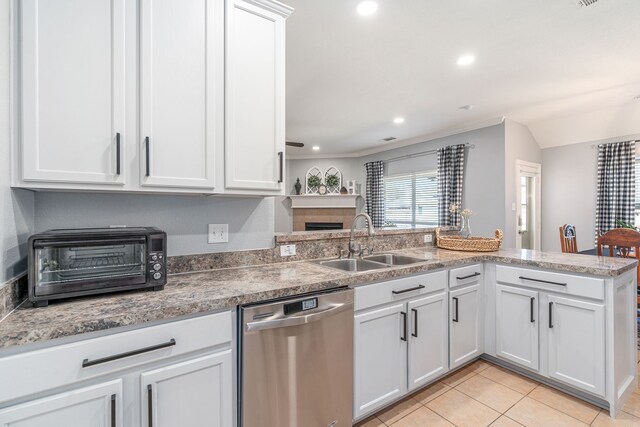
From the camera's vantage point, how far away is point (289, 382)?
4.60 feet

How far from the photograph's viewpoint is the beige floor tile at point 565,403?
1.86 metres

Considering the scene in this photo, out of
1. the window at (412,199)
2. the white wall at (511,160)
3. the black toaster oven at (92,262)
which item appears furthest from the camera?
the window at (412,199)

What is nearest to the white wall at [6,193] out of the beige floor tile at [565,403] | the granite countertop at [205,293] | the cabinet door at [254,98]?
the granite countertop at [205,293]

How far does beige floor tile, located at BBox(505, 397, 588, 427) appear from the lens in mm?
1794

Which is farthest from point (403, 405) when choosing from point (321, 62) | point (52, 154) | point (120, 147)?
point (321, 62)

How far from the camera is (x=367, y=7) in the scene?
6.67 feet

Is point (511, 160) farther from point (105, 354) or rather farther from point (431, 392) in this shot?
point (105, 354)

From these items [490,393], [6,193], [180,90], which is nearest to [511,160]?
[490,393]

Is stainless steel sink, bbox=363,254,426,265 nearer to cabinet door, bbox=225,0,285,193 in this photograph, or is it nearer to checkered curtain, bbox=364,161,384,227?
cabinet door, bbox=225,0,285,193

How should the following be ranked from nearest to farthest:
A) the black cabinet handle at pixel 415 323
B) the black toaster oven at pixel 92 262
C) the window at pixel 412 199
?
the black toaster oven at pixel 92 262, the black cabinet handle at pixel 415 323, the window at pixel 412 199

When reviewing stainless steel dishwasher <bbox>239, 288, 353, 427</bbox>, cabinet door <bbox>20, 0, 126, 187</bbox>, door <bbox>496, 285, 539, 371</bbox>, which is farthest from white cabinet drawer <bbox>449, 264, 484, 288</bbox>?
cabinet door <bbox>20, 0, 126, 187</bbox>

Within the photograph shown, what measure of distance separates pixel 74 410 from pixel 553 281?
2.60 metres

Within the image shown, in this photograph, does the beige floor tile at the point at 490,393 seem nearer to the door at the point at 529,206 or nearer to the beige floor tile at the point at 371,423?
the beige floor tile at the point at 371,423

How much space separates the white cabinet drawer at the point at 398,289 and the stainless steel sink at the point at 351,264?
296 mm
